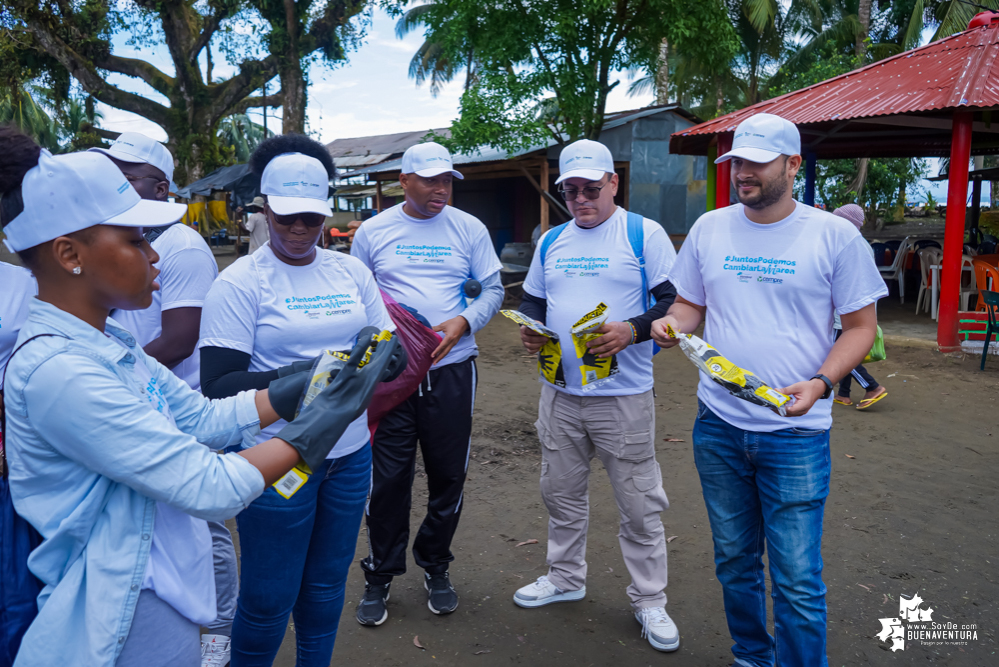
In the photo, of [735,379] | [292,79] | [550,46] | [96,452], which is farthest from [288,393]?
[292,79]

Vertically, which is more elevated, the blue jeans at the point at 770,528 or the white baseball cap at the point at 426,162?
→ the white baseball cap at the point at 426,162

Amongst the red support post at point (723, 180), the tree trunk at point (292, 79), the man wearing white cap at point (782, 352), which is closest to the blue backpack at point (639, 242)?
the man wearing white cap at point (782, 352)

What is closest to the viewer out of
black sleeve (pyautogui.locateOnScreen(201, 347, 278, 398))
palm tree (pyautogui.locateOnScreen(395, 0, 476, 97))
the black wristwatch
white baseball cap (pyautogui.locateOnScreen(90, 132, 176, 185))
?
black sleeve (pyautogui.locateOnScreen(201, 347, 278, 398))

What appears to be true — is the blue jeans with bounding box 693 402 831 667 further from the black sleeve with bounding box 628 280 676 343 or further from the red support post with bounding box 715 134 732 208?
the red support post with bounding box 715 134 732 208

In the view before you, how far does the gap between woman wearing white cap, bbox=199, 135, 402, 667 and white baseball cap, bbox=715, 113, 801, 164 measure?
4.67ft

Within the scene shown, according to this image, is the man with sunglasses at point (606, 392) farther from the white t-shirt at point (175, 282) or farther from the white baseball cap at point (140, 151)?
the white baseball cap at point (140, 151)

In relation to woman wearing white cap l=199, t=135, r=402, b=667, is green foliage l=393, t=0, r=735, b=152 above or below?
above

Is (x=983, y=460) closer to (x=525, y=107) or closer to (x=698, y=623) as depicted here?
(x=698, y=623)

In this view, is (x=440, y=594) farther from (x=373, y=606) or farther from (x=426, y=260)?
(x=426, y=260)

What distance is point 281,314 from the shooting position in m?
2.37

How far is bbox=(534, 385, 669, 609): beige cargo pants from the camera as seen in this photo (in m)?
3.19

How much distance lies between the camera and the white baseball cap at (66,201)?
1.43 meters

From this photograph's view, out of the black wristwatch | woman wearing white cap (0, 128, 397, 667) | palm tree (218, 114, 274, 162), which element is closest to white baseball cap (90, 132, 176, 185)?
woman wearing white cap (0, 128, 397, 667)

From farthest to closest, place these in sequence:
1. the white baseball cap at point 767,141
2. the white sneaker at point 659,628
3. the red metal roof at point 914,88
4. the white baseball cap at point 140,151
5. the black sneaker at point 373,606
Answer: the red metal roof at point 914,88
the black sneaker at point 373,606
the white sneaker at point 659,628
the white baseball cap at point 140,151
the white baseball cap at point 767,141
